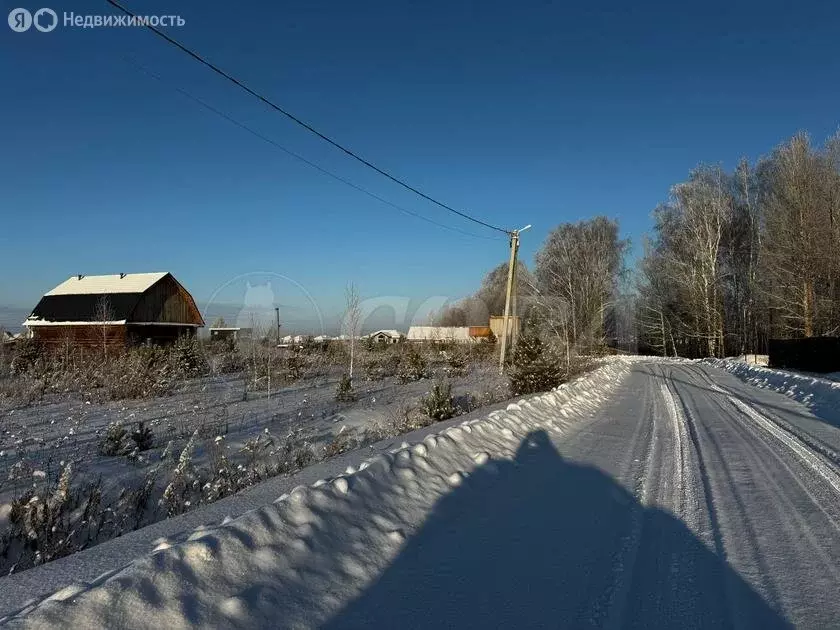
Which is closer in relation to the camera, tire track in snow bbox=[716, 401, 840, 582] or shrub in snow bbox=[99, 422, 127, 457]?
tire track in snow bbox=[716, 401, 840, 582]

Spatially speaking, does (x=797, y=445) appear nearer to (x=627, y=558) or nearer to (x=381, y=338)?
(x=627, y=558)

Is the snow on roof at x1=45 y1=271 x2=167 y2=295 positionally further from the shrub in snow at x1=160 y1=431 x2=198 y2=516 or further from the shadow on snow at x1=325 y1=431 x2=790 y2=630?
the shadow on snow at x1=325 y1=431 x2=790 y2=630

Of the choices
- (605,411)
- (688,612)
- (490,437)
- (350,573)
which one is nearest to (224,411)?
(490,437)

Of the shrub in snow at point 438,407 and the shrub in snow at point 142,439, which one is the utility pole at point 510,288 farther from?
the shrub in snow at point 142,439

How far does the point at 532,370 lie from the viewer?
47.1 ft

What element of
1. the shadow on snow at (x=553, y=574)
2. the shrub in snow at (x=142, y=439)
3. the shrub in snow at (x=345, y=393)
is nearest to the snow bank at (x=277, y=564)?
the shadow on snow at (x=553, y=574)

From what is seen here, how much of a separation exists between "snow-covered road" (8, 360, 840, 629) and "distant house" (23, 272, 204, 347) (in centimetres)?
2749

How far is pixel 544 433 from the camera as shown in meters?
8.64

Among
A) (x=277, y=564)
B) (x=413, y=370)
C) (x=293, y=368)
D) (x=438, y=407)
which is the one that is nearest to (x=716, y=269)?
(x=413, y=370)

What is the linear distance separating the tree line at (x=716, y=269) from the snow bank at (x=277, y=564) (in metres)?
20.9

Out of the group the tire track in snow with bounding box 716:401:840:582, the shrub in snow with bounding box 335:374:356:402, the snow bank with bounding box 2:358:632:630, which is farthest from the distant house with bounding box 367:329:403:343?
the snow bank with bounding box 2:358:632:630

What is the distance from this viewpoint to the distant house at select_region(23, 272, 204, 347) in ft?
99.1

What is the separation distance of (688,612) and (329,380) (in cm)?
1800

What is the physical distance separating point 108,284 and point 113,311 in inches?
167
